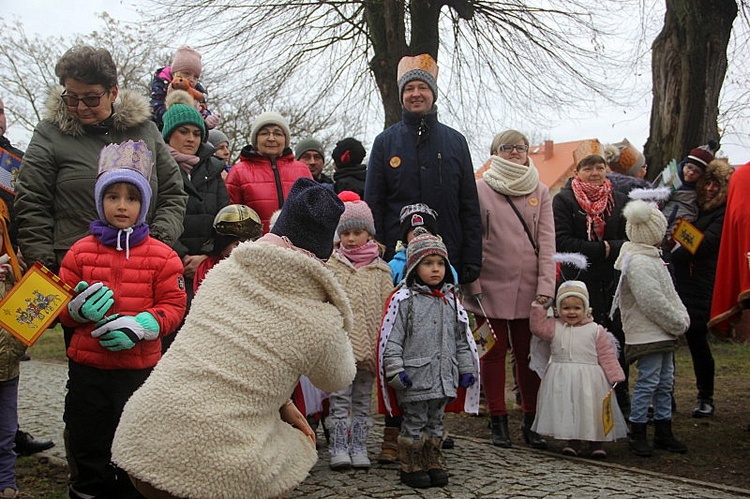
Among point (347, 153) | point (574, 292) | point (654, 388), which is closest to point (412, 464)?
point (574, 292)

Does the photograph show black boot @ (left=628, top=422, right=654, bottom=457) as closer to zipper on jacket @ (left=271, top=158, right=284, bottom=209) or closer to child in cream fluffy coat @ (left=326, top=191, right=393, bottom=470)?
Answer: child in cream fluffy coat @ (left=326, top=191, right=393, bottom=470)

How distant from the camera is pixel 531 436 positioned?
5562mm

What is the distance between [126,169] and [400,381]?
1.95m

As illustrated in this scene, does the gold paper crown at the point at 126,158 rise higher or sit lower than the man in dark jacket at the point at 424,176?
lower

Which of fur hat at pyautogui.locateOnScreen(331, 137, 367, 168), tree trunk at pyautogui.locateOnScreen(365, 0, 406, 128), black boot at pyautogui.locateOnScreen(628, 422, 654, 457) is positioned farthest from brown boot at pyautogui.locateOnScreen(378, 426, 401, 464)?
tree trunk at pyautogui.locateOnScreen(365, 0, 406, 128)

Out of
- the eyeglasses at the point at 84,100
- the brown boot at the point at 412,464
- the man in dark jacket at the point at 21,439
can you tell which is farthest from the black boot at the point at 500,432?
the eyeglasses at the point at 84,100

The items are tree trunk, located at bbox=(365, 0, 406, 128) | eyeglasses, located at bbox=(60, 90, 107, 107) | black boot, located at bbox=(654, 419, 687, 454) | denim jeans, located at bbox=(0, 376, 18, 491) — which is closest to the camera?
denim jeans, located at bbox=(0, 376, 18, 491)

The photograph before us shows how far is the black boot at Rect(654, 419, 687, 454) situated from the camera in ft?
17.6

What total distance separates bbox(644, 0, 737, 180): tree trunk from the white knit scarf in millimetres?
5305

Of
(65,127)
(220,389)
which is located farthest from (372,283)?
(220,389)

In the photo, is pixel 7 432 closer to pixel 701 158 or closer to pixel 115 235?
pixel 115 235

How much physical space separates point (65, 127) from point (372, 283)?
2098 millimetres

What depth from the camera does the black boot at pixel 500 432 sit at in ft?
17.9

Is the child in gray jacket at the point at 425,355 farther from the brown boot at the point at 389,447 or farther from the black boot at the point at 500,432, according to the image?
the black boot at the point at 500,432
